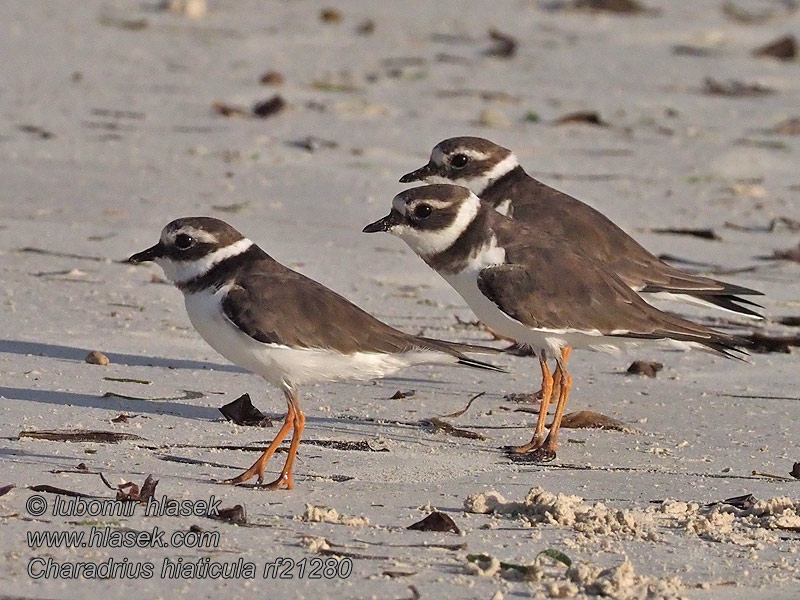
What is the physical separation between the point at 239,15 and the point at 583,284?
9536mm

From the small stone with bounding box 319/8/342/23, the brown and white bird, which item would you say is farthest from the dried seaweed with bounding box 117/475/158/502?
the small stone with bounding box 319/8/342/23

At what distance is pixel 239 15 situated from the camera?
50.5 ft

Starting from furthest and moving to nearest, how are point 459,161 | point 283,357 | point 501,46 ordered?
point 501,46
point 459,161
point 283,357

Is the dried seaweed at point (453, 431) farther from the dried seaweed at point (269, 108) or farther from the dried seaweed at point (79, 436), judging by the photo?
the dried seaweed at point (269, 108)

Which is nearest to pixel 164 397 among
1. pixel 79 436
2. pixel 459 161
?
pixel 79 436

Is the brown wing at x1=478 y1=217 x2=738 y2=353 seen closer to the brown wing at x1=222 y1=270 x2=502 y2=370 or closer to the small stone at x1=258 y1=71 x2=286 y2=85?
the brown wing at x1=222 y1=270 x2=502 y2=370

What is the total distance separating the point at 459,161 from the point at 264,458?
282 centimetres

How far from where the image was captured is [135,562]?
14.5 feet

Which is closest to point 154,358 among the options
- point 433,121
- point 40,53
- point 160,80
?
point 433,121

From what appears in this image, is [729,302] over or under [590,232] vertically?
under

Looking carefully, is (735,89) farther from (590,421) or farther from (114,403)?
(114,403)

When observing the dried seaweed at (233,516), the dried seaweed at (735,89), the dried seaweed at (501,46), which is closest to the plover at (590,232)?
the dried seaweed at (233,516)

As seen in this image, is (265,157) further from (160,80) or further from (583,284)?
(583,284)

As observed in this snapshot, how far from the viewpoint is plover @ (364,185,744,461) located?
646 centimetres
